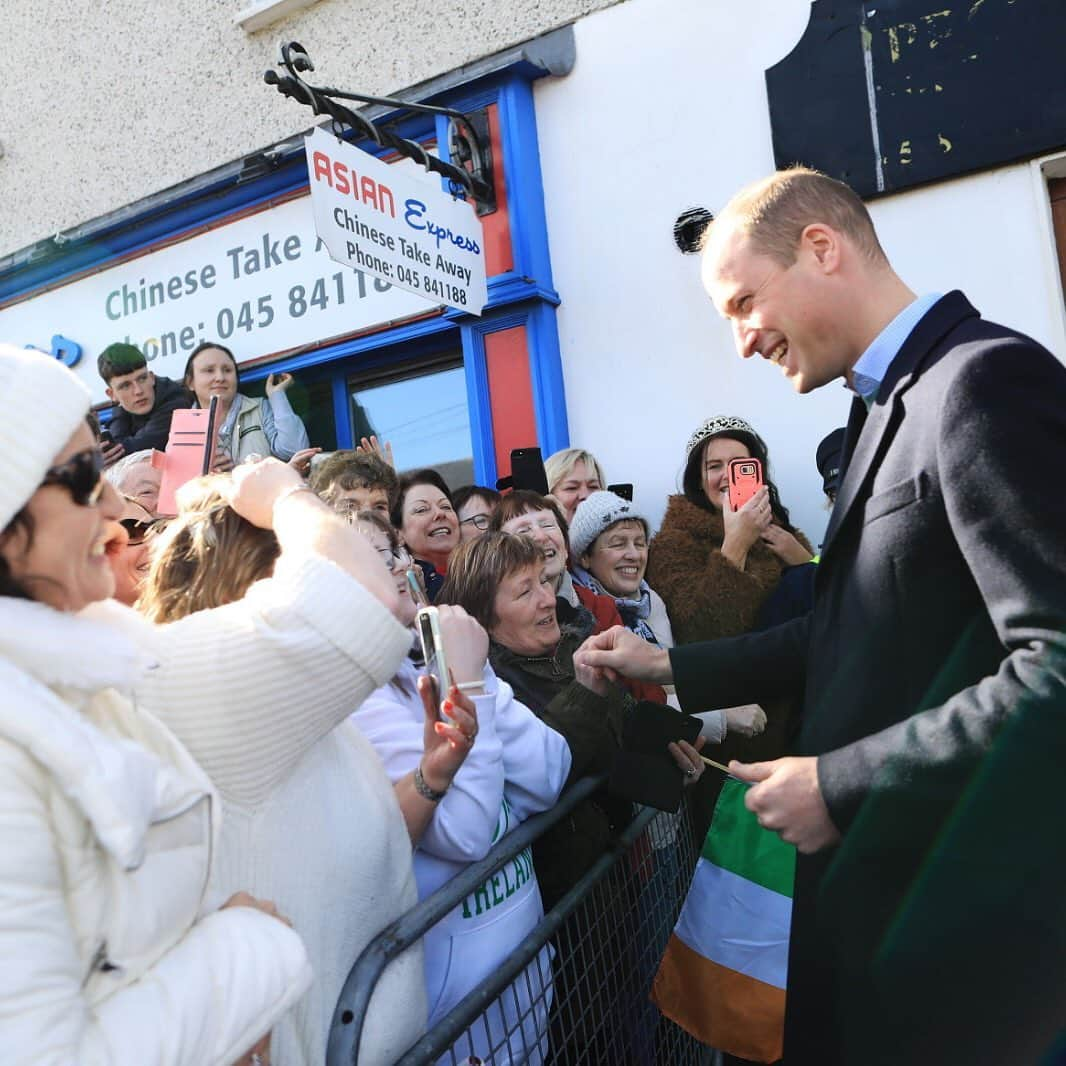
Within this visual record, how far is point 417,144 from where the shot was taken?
5004 mm

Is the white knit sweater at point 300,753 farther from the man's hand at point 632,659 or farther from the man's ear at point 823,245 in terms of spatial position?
the man's ear at point 823,245

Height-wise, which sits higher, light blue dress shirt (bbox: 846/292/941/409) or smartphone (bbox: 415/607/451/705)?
light blue dress shirt (bbox: 846/292/941/409)

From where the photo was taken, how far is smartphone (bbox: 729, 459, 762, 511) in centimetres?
355

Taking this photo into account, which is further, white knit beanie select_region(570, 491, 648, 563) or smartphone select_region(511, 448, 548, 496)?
smartphone select_region(511, 448, 548, 496)

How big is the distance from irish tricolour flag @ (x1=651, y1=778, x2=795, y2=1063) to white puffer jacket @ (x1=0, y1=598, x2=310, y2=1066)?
1197 millimetres

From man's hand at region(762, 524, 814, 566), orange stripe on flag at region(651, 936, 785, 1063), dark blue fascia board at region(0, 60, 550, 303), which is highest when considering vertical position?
dark blue fascia board at region(0, 60, 550, 303)

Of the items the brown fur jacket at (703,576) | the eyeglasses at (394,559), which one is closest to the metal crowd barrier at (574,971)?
the eyeglasses at (394,559)

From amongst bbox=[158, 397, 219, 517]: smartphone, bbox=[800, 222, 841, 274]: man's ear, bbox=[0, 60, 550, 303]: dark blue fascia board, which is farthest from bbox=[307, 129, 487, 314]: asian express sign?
bbox=[800, 222, 841, 274]: man's ear

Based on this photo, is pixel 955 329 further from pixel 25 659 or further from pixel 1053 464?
pixel 25 659

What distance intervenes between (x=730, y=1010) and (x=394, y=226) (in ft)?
11.4

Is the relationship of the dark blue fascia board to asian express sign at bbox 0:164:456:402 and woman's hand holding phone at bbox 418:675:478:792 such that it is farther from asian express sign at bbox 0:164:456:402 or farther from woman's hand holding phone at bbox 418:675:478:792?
woman's hand holding phone at bbox 418:675:478:792

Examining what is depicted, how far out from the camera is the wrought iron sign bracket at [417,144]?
4.20m

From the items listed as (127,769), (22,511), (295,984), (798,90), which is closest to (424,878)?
(295,984)

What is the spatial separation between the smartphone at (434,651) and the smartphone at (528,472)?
2412 mm
